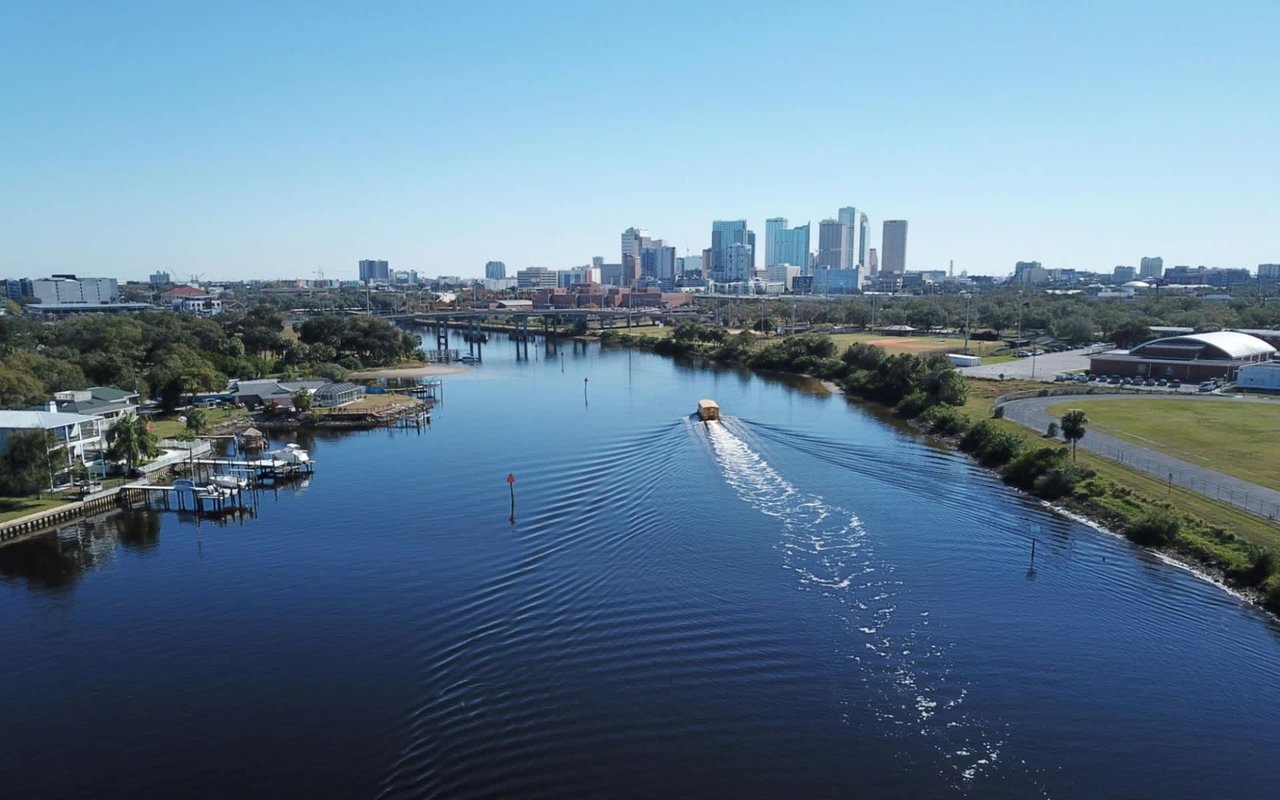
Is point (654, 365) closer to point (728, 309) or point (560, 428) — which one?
point (560, 428)

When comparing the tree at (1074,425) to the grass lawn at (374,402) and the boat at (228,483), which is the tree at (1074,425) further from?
the grass lawn at (374,402)

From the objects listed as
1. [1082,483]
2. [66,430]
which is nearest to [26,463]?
[66,430]

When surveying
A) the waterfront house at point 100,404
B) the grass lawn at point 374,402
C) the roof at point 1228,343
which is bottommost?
the grass lawn at point 374,402

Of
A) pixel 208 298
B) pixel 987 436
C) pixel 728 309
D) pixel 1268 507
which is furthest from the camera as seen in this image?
pixel 208 298

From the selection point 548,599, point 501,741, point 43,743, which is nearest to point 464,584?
point 548,599

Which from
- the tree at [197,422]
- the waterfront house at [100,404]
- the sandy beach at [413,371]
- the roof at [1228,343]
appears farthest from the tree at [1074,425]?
the sandy beach at [413,371]

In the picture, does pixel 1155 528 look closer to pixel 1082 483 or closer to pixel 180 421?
pixel 1082 483

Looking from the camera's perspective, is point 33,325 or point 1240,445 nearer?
point 1240,445
